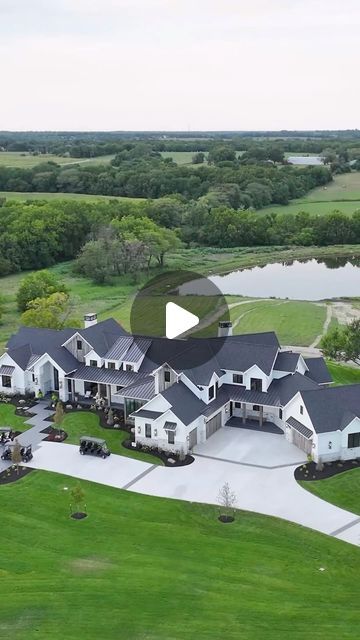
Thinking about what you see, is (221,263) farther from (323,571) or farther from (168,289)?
(323,571)

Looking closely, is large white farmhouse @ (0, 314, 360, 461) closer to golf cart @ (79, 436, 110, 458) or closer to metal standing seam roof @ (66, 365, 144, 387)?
metal standing seam roof @ (66, 365, 144, 387)

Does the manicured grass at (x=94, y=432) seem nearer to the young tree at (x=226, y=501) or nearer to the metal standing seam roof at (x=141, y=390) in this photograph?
the metal standing seam roof at (x=141, y=390)

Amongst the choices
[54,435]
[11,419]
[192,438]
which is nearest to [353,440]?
[192,438]

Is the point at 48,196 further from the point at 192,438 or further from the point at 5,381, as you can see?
the point at 192,438

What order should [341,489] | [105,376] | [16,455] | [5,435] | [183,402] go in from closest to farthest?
1. [341,489]
2. [16,455]
3. [183,402]
4. [5,435]
5. [105,376]
